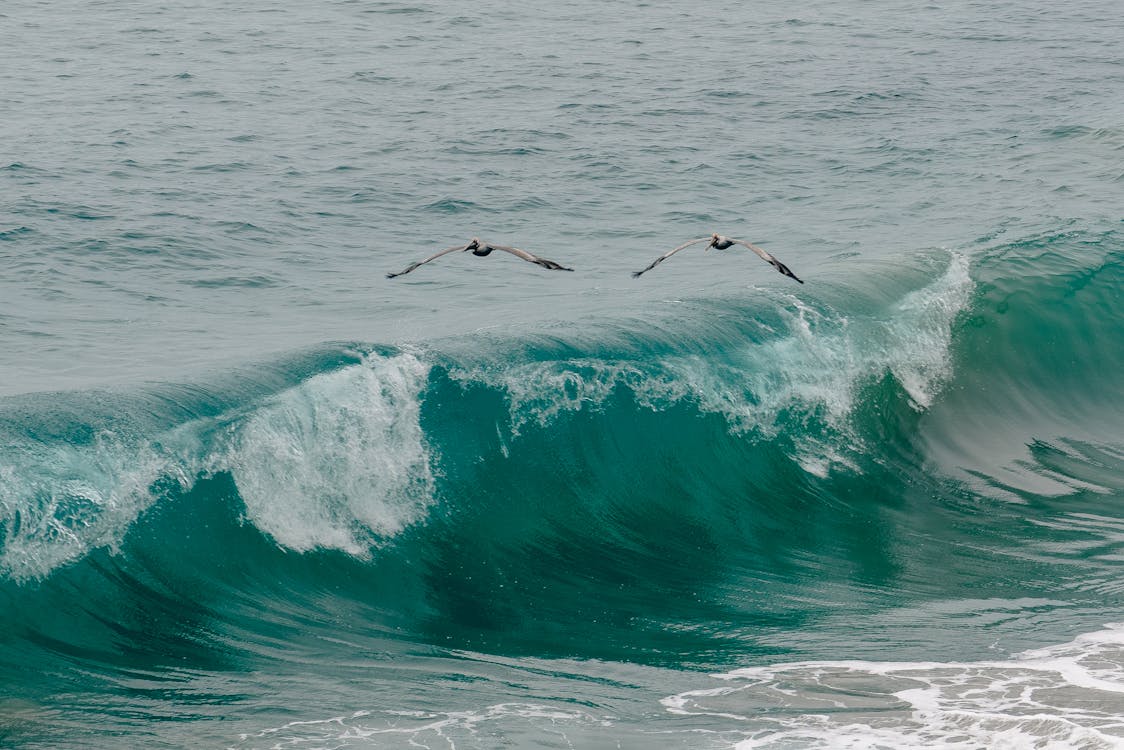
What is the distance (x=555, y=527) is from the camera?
20.9 m

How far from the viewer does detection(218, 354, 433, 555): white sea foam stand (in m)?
19.2

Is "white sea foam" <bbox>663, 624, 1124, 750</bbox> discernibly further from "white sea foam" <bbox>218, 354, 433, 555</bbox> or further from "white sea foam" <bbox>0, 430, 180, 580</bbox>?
"white sea foam" <bbox>0, 430, 180, 580</bbox>

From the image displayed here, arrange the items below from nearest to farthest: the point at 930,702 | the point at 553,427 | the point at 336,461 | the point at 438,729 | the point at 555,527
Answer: the point at 438,729 < the point at 930,702 < the point at 336,461 < the point at 555,527 < the point at 553,427

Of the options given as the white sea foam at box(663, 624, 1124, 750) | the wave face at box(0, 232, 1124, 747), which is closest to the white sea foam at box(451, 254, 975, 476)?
the wave face at box(0, 232, 1124, 747)

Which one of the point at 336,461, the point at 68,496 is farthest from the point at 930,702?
the point at 68,496

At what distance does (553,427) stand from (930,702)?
7965 mm

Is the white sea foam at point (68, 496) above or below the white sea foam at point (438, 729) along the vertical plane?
above

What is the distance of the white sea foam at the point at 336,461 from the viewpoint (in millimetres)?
19234

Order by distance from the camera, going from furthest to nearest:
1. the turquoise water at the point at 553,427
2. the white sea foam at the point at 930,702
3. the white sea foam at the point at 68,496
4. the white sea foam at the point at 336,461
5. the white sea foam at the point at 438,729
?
the white sea foam at the point at 336,461, the white sea foam at the point at 68,496, the turquoise water at the point at 553,427, the white sea foam at the point at 930,702, the white sea foam at the point at 438,729

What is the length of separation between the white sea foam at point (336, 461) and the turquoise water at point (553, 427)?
0.05 m

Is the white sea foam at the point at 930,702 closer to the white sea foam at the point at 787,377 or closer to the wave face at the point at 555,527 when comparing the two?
the wave face at the point at 555,527

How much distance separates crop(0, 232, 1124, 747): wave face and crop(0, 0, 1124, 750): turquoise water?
0.06 meters

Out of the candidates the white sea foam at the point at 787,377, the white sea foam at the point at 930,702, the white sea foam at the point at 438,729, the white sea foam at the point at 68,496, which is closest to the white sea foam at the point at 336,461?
the white sea foam at the point at 68,496

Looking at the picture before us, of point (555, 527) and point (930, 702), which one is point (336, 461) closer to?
point (555, 527)
